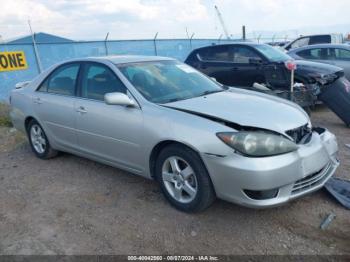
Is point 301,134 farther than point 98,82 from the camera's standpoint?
No

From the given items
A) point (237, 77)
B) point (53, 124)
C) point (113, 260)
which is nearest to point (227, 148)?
point (113, 260)

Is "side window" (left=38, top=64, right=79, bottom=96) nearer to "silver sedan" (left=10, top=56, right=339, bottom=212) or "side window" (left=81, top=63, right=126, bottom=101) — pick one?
"silver sedan" (left=10, top=56, right=339, bottom=212)

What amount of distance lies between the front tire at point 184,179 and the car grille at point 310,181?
0.75m

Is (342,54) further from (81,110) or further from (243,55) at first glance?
(81,110)

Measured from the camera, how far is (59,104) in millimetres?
4695

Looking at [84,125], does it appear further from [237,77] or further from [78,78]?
[237,77]

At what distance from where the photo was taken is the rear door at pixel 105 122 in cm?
374

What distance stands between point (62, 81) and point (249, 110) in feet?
8.97

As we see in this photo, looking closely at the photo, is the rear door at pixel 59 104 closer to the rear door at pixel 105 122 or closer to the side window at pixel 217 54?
the rear door at pixel 105 122

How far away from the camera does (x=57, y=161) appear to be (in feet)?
17.5

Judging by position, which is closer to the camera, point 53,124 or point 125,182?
point 125,182

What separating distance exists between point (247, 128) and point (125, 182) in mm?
1892

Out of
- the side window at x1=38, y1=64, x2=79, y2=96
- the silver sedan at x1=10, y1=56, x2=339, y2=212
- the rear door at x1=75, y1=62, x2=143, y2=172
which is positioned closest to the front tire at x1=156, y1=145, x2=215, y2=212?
the silver sedan at x1=10, y1=56, x2=339, y2=212

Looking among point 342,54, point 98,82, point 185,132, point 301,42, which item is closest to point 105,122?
point 98,82
